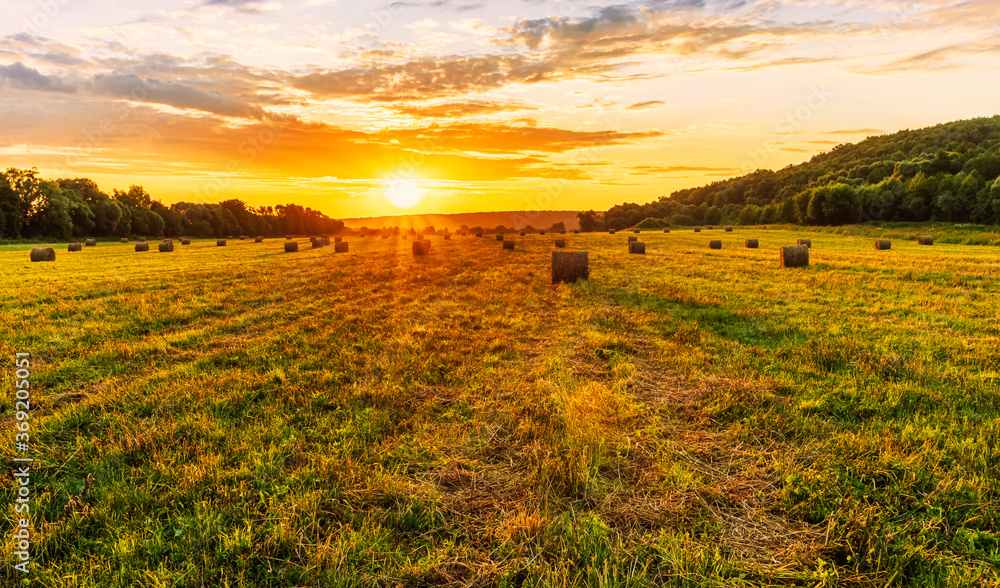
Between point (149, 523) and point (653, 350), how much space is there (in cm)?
780

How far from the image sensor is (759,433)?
5.29 m

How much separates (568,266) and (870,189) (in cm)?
8961

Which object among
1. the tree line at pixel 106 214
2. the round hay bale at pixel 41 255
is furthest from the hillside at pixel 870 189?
the tree line at pixel 106 214

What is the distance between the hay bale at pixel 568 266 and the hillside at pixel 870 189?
77272 millimetres

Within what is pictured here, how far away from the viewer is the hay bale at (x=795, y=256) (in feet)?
72.7

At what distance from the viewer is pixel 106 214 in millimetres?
84125

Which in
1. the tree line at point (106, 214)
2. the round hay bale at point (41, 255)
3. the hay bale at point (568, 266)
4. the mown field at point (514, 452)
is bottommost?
the mown field at point (514, 452)

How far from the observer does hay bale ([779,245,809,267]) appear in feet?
72.7

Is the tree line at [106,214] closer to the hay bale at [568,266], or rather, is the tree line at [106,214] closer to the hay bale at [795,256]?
the hay bale at [568,266]

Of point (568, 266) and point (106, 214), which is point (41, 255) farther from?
point (106, 214)

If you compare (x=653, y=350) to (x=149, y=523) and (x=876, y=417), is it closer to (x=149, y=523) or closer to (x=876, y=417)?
(x=876, y=417)

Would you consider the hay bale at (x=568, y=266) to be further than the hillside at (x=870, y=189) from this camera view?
No

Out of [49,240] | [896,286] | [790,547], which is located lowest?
[790,547]

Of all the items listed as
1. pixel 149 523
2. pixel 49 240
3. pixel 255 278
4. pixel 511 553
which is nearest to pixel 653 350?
pixel 511 553
